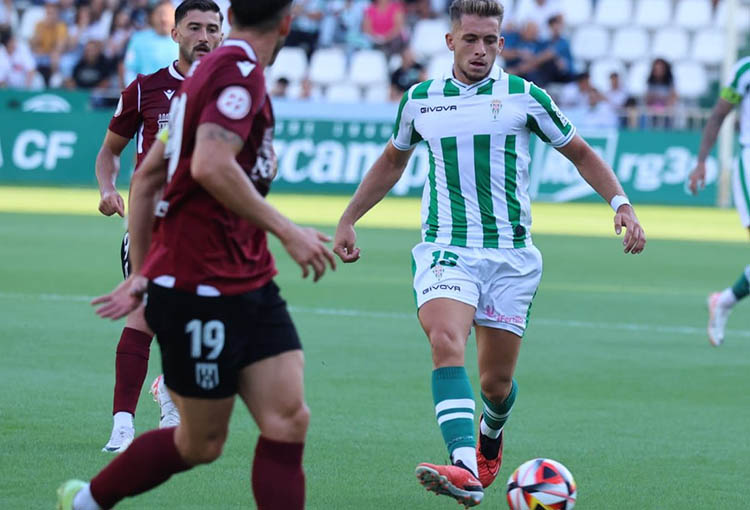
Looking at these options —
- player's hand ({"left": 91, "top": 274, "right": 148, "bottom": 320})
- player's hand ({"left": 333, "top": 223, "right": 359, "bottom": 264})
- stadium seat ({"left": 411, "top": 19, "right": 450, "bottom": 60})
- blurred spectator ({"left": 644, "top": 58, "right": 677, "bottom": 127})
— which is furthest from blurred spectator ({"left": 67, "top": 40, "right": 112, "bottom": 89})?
player's hand ({"left": 91, "top": 274, "right": 148, "bottom": 320})

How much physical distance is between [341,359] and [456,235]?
3.40m

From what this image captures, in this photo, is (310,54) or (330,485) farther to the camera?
(310,54)

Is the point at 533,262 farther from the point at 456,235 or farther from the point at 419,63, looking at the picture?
the point at 419,63

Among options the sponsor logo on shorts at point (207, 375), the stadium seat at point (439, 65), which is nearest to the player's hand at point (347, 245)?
the sponsor logo on shorts at point (207, 375)

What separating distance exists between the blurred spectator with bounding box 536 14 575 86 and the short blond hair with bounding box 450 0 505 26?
20.3 m

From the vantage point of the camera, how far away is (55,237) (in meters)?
17.2

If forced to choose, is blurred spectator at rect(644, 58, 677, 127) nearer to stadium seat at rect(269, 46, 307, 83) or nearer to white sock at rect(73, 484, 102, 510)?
stadium seat at rect(269, 46, 307, 83)

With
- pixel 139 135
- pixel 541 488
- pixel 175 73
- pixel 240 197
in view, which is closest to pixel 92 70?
pixel 139 135

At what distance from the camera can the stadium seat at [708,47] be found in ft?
98.5

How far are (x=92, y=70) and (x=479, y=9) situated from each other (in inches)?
830

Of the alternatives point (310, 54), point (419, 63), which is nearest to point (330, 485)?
point (419, 63)

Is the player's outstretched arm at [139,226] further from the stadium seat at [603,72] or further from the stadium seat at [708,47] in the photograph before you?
the stadium seat at [708,47]

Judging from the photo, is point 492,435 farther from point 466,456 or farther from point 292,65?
point 292,65

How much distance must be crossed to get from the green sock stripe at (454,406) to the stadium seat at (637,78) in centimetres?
2276
